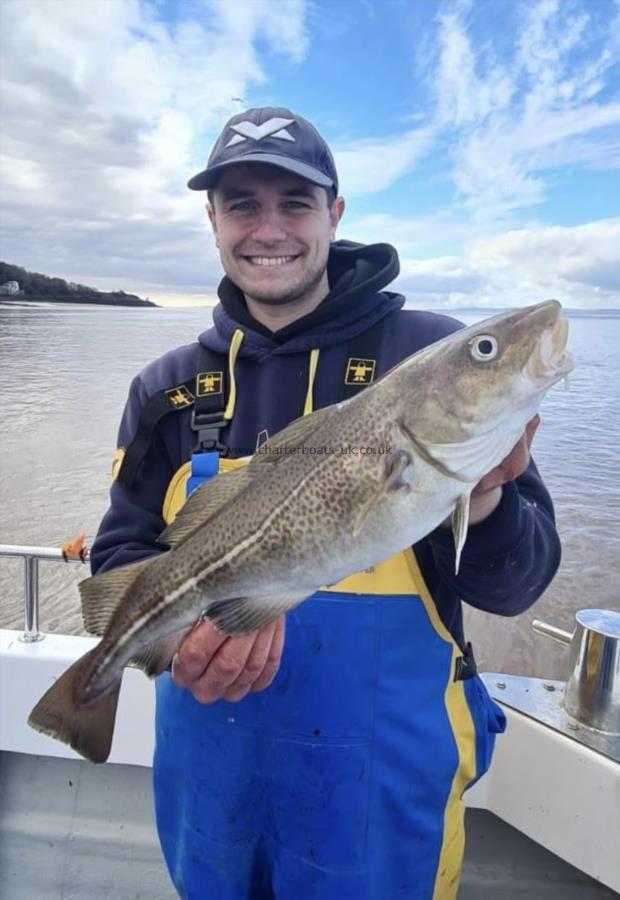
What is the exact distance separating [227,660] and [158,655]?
0.22m

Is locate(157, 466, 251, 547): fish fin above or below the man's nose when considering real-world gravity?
below

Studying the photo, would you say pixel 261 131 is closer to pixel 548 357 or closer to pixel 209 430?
pixel 209 430

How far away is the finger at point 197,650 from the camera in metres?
1.74

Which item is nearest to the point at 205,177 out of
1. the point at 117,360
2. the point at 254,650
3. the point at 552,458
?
the point at 254,650

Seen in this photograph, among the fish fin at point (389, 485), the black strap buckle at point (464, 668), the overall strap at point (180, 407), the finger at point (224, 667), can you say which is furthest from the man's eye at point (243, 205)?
the black strap buckle at point (464, 668)

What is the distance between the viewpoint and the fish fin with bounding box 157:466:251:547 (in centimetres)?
178

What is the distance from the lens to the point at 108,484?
10.1m

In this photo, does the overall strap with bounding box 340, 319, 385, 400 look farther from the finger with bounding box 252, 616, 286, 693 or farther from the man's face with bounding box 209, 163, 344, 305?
the finger with bounding box 252, 616, 286, 693

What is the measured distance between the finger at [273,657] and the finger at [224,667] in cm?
7

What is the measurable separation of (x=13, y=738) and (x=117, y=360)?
897 inches

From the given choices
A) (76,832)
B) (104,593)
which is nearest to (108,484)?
(76,832)

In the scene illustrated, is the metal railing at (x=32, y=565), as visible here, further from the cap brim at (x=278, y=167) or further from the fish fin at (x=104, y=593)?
the cap brim at (x=278, y=167)

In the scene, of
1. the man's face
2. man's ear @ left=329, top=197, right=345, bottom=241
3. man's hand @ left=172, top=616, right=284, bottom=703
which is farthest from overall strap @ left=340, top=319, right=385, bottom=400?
man's hand @ left=172, top=616, right=284, bottom=703

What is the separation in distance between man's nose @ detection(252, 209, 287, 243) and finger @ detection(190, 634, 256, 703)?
1396 mm
